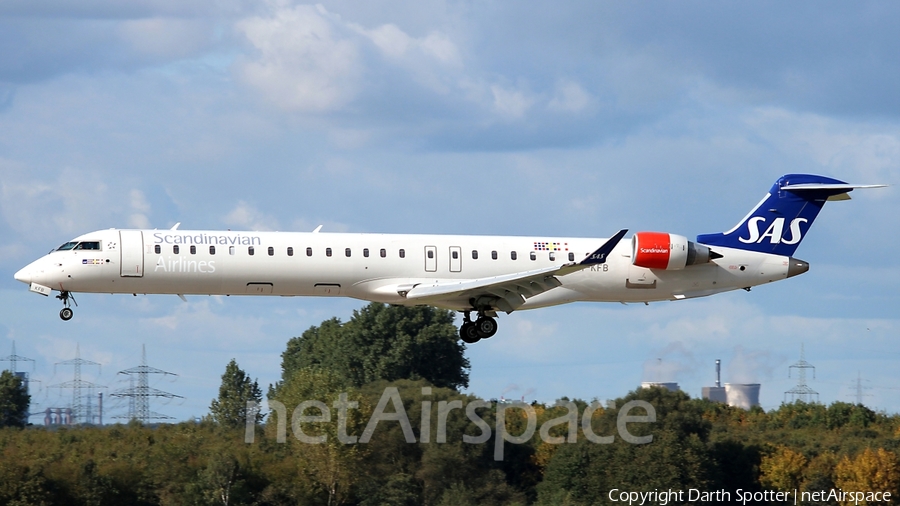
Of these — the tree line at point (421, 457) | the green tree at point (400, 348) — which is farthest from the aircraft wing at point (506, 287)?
the green tree at point (400, 348)

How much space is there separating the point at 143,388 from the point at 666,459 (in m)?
33.5

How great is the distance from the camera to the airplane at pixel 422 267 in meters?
31.9

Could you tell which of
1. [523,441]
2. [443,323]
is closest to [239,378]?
[443,323]

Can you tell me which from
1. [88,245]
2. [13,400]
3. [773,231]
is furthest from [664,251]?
[13,400]

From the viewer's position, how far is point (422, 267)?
33.2 metres

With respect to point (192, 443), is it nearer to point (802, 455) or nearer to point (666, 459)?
point (666, 459)

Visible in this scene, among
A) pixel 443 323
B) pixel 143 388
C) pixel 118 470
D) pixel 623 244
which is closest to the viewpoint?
pixel 623 244

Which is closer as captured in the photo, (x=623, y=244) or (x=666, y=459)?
(x=623, y=244)

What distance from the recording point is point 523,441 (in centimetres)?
6644

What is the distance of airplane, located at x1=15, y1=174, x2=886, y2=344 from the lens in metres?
31.9

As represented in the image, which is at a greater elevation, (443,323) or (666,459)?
(443,323)
